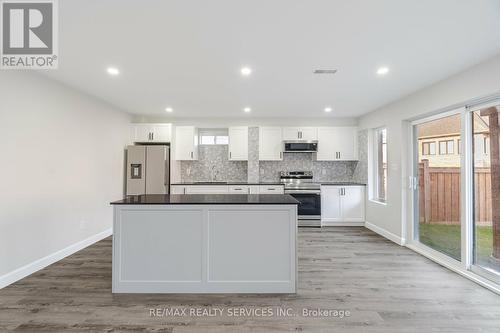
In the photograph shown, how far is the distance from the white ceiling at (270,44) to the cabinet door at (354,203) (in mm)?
2301

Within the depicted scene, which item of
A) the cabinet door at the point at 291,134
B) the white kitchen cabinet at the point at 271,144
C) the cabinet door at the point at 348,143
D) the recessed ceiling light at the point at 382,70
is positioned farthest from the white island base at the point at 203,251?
the cabinet door at the point at 348,143

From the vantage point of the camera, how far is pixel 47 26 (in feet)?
7.04

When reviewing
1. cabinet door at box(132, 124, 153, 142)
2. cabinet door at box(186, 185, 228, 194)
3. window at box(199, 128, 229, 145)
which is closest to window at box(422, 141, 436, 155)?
cabinet door at box(186, 185, 228, 194)

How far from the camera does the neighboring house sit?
298 cm

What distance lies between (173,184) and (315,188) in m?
3.04

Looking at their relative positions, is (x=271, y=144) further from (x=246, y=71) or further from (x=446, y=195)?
(x=446, y=195)

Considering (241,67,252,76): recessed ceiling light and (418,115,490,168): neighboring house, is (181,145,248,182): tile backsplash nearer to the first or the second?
(241,67,252,76): recessed ceiling light

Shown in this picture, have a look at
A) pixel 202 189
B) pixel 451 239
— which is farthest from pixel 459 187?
pixel 202 189

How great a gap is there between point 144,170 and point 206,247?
313 centimetres

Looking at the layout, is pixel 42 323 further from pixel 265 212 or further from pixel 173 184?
pixel 173 184

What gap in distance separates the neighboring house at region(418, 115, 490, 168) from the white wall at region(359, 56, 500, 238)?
24 cm

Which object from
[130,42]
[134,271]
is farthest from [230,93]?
[134,271]

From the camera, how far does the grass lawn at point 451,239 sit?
117 inches

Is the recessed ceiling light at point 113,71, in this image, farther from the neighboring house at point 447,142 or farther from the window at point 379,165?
the window at point 379,165
